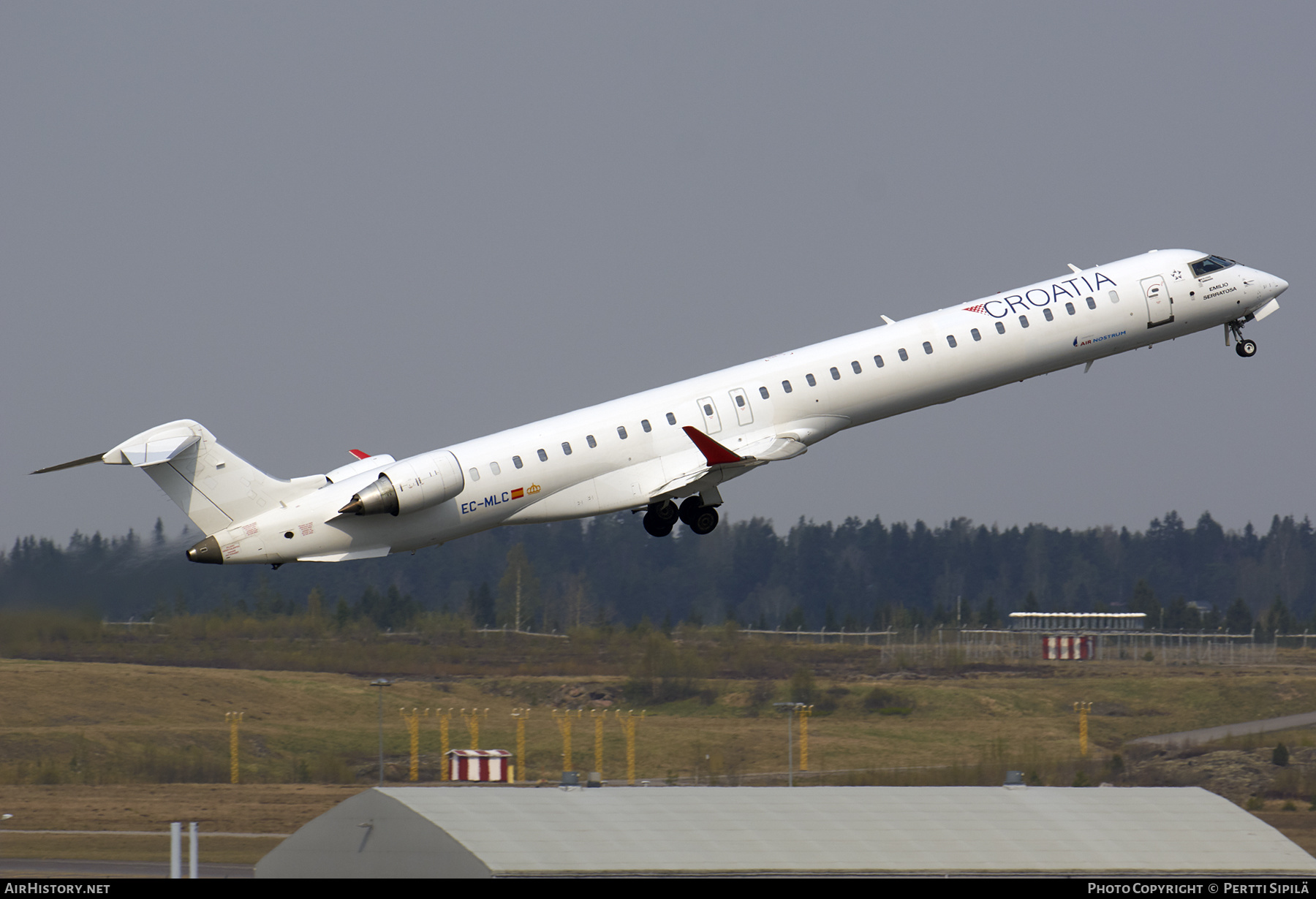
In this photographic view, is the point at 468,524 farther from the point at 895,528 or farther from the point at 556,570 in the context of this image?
the point at 895,528

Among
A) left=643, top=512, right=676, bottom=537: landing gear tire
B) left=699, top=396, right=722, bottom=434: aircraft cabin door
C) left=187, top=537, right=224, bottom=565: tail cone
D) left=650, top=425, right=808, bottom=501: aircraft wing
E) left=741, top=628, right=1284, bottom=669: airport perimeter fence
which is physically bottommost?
left=741, top=628, right=1284, bottom=669: airport perimeter fence

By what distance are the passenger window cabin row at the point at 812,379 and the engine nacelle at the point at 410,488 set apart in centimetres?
67

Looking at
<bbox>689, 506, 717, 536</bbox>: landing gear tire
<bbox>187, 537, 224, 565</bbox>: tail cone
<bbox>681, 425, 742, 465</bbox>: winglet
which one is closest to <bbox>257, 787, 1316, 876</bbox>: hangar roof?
<bbox>187, 537, 224, 565</bbox>: tail cone

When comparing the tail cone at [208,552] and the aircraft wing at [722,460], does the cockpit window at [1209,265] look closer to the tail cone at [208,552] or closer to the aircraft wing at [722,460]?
the aircraft wing at [722,460]

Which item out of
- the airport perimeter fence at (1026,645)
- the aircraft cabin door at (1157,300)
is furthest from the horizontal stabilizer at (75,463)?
the airport perimeter fence at (1026,645)

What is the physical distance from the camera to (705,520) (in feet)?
130

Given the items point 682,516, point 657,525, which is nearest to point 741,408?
point 682,516

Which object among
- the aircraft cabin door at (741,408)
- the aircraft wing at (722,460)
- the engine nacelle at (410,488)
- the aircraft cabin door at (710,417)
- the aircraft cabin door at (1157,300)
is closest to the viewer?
the engine nacelle at (410,488)

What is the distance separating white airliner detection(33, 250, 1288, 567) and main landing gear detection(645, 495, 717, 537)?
4 cm

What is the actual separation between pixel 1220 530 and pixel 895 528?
39011 millimetres

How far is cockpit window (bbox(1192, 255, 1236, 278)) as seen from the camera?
41812 millimetres

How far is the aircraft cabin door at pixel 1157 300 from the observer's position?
4097 cm

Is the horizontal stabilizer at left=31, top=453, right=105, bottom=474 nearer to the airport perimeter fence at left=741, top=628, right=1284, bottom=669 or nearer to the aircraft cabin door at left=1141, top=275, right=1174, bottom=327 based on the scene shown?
the aircraft cabin door at left=1141, top=275, right=1174, bottom=327

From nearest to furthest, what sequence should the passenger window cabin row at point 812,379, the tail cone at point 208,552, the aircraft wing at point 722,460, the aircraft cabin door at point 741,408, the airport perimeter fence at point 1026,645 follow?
1. the tail cone at point 208,552
2. the passenger window cabin row at point 812,379
3. the aircraft wing at point 722,460
4. the aircraft cabin door at point 741,408
5. the airport perimeter fence at point 1026,645
